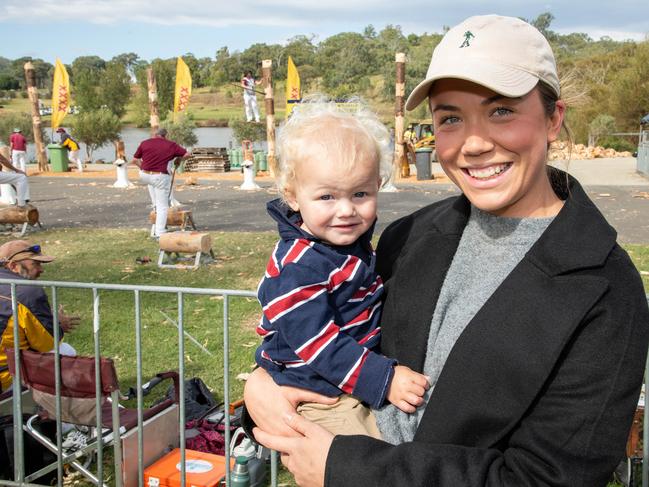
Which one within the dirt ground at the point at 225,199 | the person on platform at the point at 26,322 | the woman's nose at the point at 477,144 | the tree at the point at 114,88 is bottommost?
the dirt ground at the point at 225,199

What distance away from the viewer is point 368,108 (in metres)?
2.30

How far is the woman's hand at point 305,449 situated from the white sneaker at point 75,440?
346cm

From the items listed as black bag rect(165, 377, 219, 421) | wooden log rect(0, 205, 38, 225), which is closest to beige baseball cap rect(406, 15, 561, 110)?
black bag rect(165, 377, 219, 421)

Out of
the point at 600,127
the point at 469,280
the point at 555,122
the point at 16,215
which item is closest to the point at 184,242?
the point at 16,215

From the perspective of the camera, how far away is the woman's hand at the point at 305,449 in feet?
5.48

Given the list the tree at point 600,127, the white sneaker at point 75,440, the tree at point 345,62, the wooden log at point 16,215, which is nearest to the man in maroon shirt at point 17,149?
the wooden log at point 16,215

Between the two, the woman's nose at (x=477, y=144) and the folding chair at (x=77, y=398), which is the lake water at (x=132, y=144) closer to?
the folding chair at (x=77, y=398)

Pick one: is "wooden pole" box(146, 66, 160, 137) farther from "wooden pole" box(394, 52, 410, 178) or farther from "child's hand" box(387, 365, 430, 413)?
"child's hand" box(387, 365, 430, 413)

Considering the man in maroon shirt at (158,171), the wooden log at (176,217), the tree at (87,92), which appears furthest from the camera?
the tree at (87,92)

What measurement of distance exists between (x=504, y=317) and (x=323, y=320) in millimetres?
544

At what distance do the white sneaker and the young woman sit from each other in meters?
3.53

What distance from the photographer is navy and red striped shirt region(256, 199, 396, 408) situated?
6.02 ft

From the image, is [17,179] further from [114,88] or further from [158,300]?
[114,88]

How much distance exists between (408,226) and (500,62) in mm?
691
